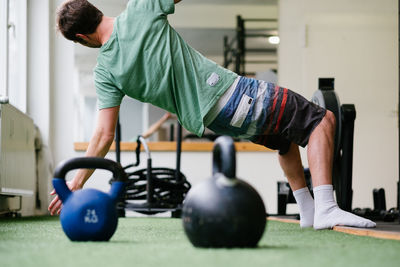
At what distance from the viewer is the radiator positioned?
3803 mm

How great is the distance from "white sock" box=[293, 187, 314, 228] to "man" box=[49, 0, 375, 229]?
0.70 feet

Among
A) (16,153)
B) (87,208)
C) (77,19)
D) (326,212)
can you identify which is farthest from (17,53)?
(87,208)

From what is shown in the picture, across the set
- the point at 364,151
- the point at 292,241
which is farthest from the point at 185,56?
the point at 364,151

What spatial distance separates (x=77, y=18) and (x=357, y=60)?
3973 mm

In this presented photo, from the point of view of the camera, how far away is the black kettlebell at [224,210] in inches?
54.1

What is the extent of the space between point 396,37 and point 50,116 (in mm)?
3402

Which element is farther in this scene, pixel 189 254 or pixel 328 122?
pixel 328 122

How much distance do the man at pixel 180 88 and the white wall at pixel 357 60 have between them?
330 centimetres

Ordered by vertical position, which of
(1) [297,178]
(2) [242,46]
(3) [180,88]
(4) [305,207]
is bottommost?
(4) [305,207]

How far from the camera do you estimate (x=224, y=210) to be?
1.37 metres

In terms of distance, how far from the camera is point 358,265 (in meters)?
1.21

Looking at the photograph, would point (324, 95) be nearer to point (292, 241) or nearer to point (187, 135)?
point (292, 241)

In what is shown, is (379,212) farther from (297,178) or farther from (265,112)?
(265,112)

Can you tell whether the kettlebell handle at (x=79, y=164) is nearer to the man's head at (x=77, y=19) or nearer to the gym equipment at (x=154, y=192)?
the man's head at (x=77, y=19)
